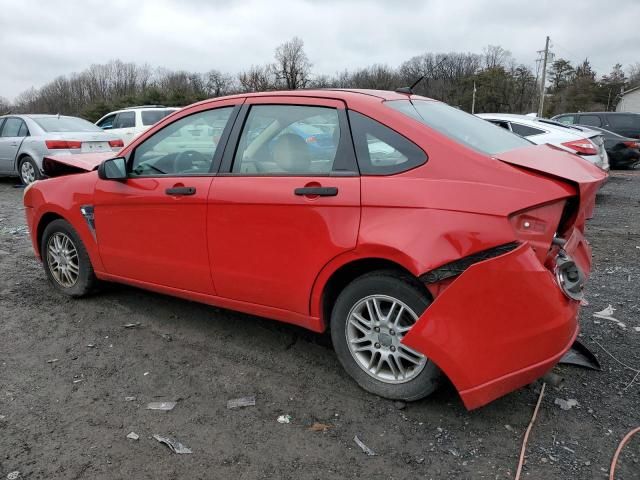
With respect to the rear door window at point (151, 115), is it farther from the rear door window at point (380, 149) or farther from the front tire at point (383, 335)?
the front tire at point (383, 335)

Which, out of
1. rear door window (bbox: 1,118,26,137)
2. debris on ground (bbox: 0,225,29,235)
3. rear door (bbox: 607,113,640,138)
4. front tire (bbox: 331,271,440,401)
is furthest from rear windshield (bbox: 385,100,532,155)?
rear door (bbox: 607,113,640,138)

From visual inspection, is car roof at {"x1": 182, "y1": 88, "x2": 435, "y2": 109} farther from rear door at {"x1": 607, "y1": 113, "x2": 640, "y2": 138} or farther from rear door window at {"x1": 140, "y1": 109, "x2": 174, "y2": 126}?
rear door at {"x1": 607, "y1": 113, "x2": 640, "y2": 138}

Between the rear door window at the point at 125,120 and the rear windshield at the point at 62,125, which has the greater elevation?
the rear windshield at the point at 62,125

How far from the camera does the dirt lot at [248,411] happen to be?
2.60 metres

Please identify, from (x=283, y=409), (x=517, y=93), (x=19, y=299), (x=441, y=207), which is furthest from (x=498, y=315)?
(x=517, y=93)

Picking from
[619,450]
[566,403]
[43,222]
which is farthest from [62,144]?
[619,450]

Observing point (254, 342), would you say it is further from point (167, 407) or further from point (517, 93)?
point (517, 93)

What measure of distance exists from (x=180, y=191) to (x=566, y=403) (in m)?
2.71

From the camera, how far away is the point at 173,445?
275 cm

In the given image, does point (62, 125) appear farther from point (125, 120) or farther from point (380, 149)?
point (380, 149)

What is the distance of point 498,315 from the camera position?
2607 mm

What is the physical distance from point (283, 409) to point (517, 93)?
6426 centimetres

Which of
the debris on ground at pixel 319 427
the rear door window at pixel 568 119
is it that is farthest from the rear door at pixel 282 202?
the rear door window at pixel 568 119

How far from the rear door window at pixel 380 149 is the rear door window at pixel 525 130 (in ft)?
22.5
